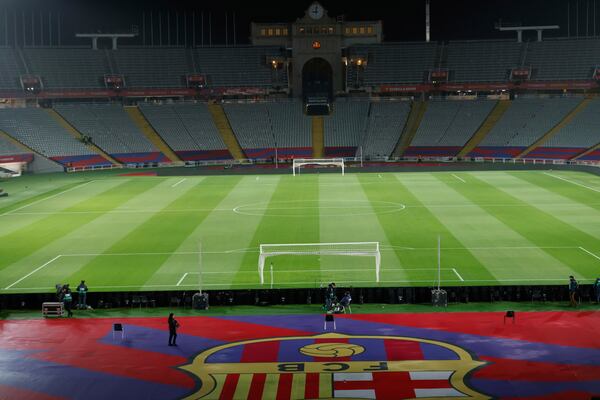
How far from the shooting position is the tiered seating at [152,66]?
116 metres

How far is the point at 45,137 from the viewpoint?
331 ft

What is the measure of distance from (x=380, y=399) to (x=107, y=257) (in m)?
24.0

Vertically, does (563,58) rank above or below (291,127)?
above

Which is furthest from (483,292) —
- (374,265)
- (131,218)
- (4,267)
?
(131,218)

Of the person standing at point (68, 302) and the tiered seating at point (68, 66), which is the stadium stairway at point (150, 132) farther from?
the person standing at point (68, 302)

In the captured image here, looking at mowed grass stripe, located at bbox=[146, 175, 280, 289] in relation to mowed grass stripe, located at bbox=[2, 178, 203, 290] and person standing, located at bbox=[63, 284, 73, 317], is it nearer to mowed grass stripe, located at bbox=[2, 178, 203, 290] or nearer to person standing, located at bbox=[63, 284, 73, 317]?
mowed grass stripe, located at bbox=[2, 178, 203, 290]

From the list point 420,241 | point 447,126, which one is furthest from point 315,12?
point 420,241

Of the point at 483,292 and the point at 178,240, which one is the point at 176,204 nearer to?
the point at 178,240

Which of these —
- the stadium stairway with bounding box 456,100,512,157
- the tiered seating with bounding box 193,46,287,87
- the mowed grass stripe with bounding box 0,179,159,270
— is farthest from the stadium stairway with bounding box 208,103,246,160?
the mowed grass stripe with bounding box 0,179,159,270

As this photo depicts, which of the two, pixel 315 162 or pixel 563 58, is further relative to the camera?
pixel 563 58

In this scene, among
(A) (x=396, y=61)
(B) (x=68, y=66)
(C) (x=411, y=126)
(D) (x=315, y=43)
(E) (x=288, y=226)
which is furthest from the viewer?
(A) (x=396, y=61)

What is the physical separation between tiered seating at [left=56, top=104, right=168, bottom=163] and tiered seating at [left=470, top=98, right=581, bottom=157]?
38772 mm

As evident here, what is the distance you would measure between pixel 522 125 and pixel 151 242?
68362 millimetres

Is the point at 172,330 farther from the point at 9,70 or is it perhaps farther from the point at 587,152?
the point at 9,70
